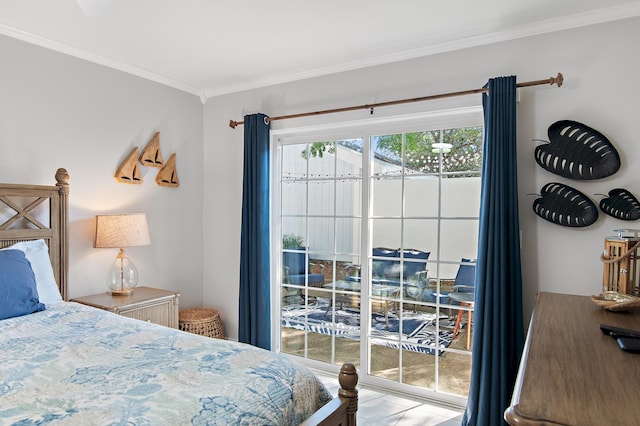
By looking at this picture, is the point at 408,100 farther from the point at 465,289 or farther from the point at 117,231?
the point at 117,231

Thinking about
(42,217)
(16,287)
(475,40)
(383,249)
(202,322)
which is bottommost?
(202,322)

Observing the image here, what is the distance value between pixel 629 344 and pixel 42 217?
10.8 feet

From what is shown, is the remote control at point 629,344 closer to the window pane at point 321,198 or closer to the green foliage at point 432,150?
the green foliage at point 432,150

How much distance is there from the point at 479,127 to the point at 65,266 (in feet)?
9.94

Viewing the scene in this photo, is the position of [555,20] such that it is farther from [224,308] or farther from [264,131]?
[224,308]

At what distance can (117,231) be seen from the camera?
9.86ft

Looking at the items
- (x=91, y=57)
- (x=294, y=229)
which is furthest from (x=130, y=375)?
(x=91, y=57)

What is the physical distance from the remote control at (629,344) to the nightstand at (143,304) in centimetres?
277

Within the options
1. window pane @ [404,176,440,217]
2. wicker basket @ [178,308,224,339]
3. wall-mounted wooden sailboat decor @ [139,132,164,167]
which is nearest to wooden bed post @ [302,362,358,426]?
window pane @ [404,176,440,217]

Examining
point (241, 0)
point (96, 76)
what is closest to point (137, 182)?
point (96, 76)

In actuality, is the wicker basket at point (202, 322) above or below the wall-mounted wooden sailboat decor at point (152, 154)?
below

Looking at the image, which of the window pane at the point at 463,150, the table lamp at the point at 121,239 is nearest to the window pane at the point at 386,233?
the window pane at the point at 463,150

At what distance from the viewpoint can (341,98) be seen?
3270 millimetres

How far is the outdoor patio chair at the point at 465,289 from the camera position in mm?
2836
